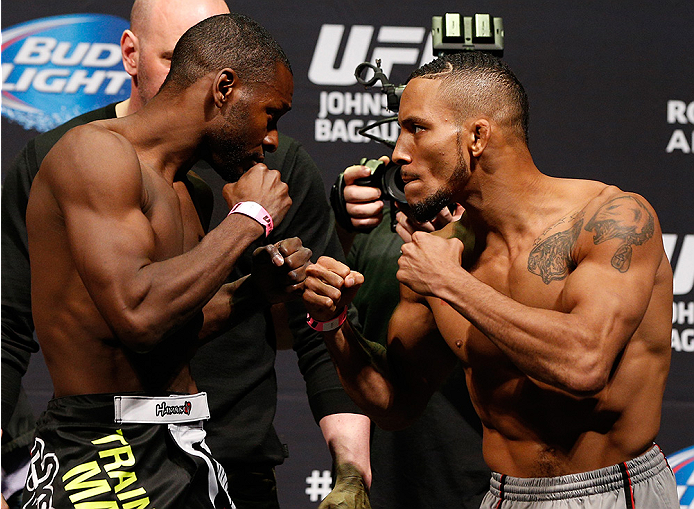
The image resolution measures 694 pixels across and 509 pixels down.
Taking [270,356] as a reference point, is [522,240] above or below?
above

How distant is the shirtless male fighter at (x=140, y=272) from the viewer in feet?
4.20

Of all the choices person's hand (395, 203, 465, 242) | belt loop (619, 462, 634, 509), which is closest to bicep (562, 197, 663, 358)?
belt loop (619, 462, 634, 509)

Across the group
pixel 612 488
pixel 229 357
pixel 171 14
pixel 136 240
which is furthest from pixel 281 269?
pixel 171 14

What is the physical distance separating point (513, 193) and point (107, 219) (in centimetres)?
79

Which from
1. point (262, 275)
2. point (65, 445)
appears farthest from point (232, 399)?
point (65, 445)

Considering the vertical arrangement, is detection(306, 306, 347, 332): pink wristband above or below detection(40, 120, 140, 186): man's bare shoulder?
below

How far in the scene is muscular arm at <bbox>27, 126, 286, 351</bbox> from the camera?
1262 millimetres

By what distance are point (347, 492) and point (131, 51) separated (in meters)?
1.20

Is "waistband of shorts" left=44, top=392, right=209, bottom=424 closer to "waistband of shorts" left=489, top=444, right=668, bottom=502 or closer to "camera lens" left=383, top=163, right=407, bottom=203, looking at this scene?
"waistband of shorts" left=489, top=444, right=668, bottom=502

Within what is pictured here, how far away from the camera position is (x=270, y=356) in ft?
6.49

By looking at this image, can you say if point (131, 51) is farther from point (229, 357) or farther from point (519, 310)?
point (519, 310)

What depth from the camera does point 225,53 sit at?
152cm

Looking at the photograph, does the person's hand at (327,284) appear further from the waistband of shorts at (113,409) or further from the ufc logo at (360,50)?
the ufc logo at (360,50)

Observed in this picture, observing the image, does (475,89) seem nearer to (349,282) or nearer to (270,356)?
(349,282)
